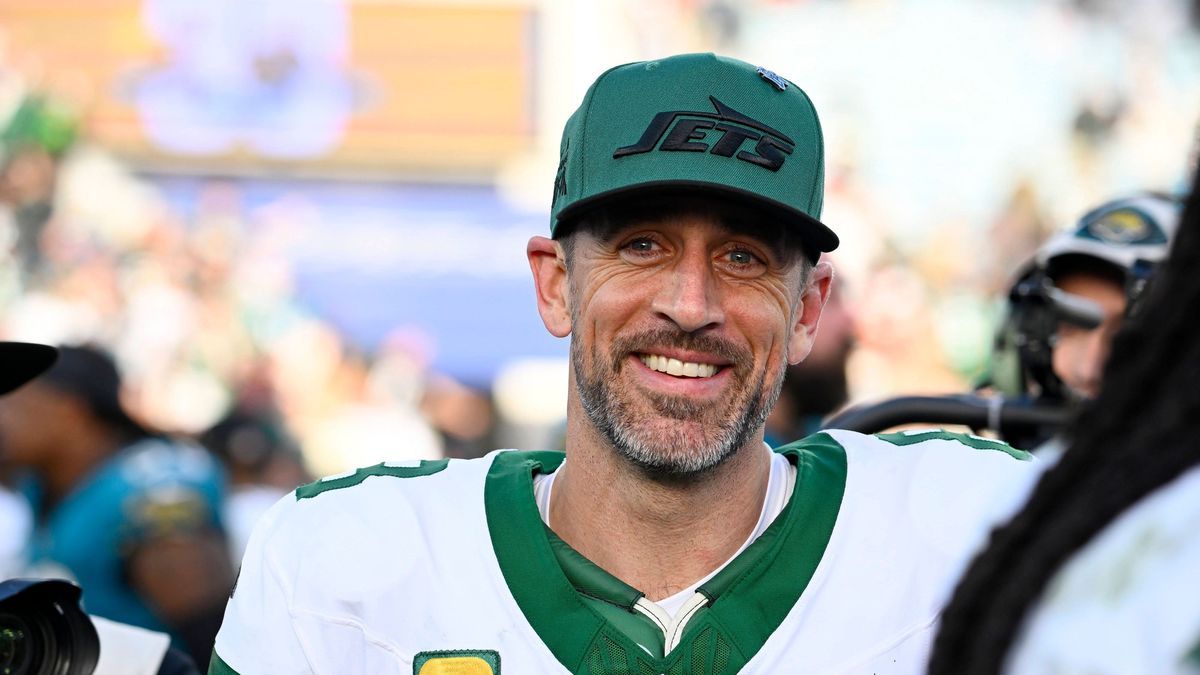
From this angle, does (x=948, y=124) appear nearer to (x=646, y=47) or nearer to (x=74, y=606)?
(x=646, y=47)

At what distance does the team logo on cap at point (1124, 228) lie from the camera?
3.77 m

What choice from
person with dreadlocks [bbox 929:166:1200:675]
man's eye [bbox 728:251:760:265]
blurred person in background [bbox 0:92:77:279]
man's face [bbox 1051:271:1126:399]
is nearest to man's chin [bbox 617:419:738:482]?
man's eye [bbox 728:251:760:265]

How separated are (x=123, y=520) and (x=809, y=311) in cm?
291

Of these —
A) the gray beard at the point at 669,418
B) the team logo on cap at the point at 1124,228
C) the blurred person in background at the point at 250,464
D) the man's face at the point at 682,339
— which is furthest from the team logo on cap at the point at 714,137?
the blurred person in background at the point at 250,464

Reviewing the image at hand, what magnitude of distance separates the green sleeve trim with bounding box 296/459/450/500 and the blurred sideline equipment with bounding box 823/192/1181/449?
0.92m

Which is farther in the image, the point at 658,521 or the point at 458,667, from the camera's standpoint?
the point at 658,521

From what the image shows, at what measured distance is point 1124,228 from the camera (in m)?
3.81

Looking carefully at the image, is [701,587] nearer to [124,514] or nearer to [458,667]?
[458,667]

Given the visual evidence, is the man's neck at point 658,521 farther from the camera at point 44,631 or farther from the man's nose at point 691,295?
the camera at point 44,631

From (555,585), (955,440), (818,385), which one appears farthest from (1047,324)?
(555,585)

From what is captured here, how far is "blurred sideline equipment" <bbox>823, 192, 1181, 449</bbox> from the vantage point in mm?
3318

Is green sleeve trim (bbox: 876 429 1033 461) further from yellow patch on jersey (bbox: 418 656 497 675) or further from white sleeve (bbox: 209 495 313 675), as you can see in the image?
white sleeve (bbox: 209 495 313 675)

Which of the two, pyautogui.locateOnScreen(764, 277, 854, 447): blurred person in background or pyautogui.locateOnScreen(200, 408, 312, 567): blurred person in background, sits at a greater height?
pyautogui.locateOnScreen(764, 277, 854, 447): blurred person in background

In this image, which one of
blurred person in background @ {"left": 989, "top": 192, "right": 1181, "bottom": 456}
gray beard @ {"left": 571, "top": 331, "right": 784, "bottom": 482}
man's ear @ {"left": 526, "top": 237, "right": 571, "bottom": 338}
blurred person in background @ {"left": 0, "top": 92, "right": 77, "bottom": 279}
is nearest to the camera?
gray beard @ {"left": 571, "top": 331, "right": 784, "bottom": 482}
